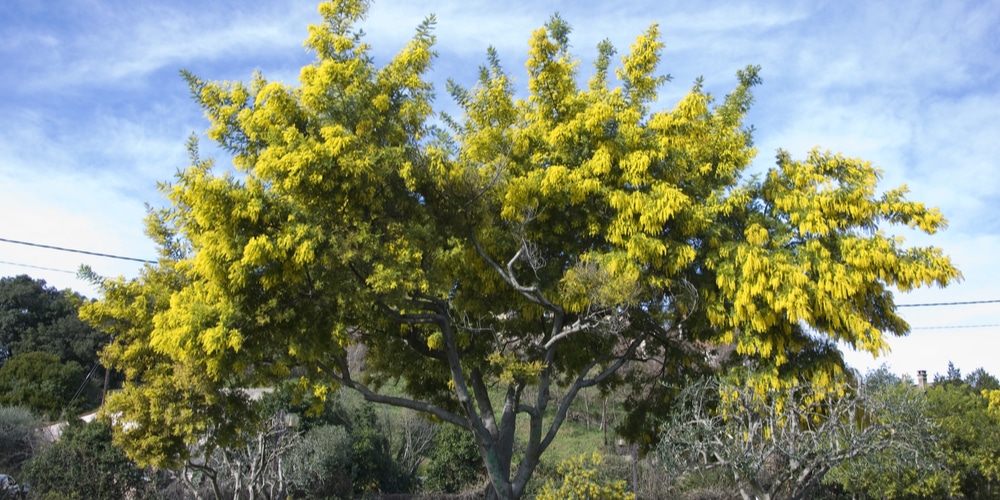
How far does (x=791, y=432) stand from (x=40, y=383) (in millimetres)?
32746

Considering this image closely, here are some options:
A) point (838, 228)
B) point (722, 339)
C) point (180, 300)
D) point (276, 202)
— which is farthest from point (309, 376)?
point (838, 228)

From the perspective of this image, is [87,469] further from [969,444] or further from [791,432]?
[969,444]

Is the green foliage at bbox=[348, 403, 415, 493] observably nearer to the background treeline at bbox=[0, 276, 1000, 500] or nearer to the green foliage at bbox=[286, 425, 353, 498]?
the background treeline at bbox=[0, 276, 1000, 500]

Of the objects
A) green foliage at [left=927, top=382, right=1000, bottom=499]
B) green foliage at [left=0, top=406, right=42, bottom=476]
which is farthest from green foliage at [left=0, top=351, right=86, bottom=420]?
green foliage at [left=927, top=382, right=1000, bottom=499]

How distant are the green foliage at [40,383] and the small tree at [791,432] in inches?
1105

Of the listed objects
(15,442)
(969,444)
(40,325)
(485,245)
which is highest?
(40,325)

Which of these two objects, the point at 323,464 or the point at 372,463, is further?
the point at 372,463

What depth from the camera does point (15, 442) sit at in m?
22.4

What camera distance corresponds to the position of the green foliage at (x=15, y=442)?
21781mm

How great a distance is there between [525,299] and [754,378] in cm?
367

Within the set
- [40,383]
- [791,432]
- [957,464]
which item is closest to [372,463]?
[791,432]

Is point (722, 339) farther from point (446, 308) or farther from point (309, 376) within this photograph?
point (309, 376)

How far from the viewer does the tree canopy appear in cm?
Result: 873

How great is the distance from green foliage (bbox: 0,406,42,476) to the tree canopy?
1346 centimetres
